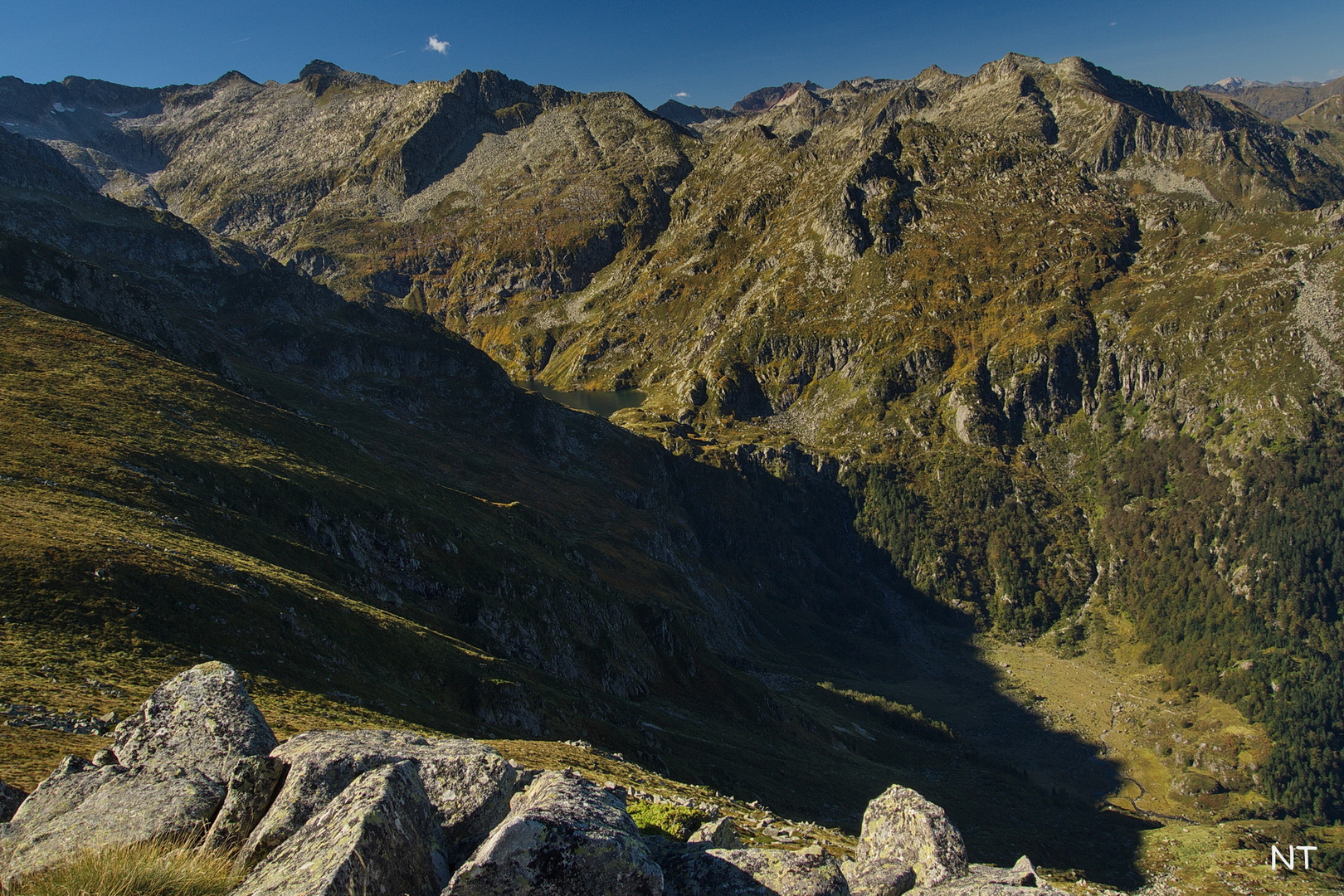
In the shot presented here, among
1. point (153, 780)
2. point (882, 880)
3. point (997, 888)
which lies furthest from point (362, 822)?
point (997, 888)

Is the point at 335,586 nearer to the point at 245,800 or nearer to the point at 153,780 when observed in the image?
the point at 153,780

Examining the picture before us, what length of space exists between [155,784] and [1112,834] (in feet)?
566

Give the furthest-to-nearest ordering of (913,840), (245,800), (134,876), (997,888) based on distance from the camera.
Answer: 1. (913,840)
2. (997,888)
3. (245,800)
4. (134,876)

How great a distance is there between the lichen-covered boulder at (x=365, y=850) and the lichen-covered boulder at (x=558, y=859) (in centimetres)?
109

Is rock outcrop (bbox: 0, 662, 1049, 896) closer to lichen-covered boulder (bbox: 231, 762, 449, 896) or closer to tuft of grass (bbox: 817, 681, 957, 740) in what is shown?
lichen-covered boulder (bbox: 231, 762, 449, 896)

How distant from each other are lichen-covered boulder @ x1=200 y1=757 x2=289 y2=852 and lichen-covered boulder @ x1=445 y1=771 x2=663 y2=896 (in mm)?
5034

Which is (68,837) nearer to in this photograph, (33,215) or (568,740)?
(568,740)

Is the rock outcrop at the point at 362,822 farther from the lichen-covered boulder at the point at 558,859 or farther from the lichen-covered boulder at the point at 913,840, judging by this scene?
the lichen-covered boulder at the point at 913,840

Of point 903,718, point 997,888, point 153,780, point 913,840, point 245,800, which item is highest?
point 245,800

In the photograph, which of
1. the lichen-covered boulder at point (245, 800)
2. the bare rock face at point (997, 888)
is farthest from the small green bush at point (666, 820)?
the lichen-covered boulder at point (245, 800)

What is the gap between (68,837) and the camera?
12664 millimetres

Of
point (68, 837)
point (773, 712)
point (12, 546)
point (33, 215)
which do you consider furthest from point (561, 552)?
point (33, 215)

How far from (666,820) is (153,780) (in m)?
13.6

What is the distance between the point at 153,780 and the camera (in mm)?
14711
